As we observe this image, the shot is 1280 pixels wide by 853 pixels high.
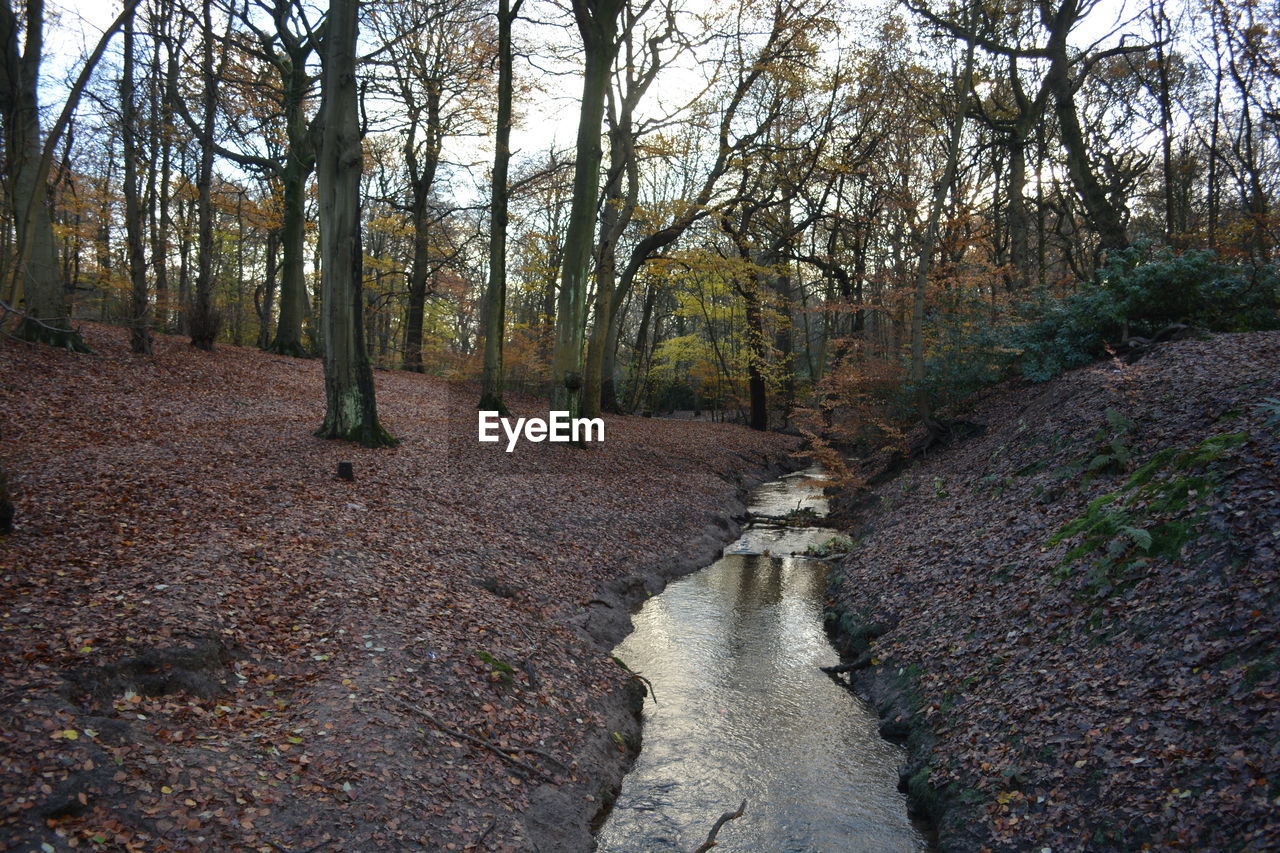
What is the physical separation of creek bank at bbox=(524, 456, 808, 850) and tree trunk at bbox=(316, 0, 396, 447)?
525cm

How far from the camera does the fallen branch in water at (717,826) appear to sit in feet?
16.5

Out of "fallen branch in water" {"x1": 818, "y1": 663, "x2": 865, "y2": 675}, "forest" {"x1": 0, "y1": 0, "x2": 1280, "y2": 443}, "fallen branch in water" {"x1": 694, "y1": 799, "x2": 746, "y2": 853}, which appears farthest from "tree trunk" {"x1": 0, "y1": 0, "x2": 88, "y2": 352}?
"fallen branch in water" {"x1": 818, "y1": 663, "x2": 865, "y2": 675}

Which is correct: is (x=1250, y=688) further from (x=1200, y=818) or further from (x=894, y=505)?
(x=894, y=505)

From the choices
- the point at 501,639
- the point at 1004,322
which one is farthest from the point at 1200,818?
the point at 1004,322

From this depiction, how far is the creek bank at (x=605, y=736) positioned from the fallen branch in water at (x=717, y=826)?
31.5 inches

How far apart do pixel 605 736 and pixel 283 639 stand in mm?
2765

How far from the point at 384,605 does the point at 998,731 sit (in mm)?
5172

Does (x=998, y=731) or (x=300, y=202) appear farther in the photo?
(x=300, y=202)

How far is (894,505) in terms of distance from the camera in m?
13.0

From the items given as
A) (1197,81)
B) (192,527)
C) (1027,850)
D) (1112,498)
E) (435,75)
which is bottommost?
(1027,850)

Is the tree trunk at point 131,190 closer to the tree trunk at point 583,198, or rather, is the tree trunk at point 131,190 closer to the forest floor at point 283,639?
the forest floor at point 283,639

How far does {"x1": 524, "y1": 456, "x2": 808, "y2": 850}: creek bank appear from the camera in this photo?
16.5ft

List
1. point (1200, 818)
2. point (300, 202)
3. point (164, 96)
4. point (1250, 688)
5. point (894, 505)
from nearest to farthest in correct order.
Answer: point (1200, 818) → point (1250, 688) → point (894, 505) → point (164, 96) → point (300, 202)

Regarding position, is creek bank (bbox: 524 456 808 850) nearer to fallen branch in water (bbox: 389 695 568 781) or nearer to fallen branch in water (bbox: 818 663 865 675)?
fallen branch in water (bbox: 389 695 568 781)
